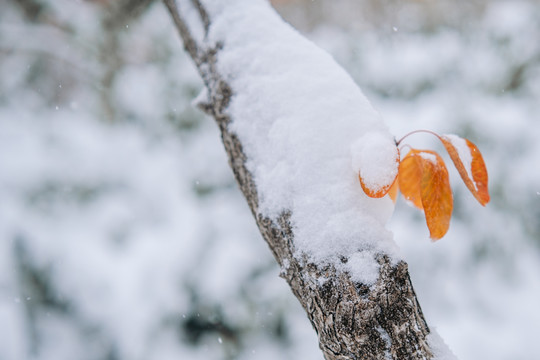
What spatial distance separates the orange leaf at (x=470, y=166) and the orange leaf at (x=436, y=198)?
0.02 m

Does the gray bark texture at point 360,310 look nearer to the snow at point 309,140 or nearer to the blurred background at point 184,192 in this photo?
the snow at point 309,140

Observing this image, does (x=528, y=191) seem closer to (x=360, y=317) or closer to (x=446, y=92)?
(x=446, y=92)

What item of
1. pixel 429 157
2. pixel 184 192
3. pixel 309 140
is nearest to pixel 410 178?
pixel 429 157

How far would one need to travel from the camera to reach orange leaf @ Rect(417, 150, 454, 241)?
39cm

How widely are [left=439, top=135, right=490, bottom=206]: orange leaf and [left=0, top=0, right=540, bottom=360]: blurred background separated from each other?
1.31m

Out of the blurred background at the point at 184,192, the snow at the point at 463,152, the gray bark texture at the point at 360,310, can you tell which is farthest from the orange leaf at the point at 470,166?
the blurred background at the point at 184,192

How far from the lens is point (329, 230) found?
381 mm

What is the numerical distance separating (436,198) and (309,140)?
0.17 m

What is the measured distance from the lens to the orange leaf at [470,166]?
38 cm

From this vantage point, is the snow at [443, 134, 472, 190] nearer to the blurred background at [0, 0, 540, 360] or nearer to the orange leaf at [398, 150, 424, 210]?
the orange leaf at [398, 150, 424, 210]

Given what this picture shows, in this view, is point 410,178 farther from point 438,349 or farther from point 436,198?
point 438,349

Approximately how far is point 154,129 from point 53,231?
0.79 meters

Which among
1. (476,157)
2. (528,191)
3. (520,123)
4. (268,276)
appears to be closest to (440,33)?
(520,123)

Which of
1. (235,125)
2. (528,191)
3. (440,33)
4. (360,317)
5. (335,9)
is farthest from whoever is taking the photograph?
(335,9)
